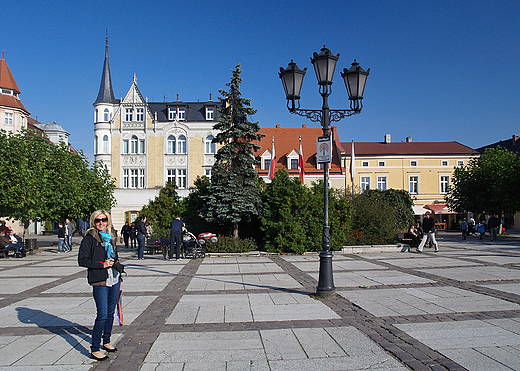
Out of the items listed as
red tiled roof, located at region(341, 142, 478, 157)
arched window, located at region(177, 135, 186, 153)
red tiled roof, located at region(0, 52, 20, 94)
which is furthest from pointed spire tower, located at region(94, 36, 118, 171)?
red tiled roof, located at region(341, 142, 478, 157)

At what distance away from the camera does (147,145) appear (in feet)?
143

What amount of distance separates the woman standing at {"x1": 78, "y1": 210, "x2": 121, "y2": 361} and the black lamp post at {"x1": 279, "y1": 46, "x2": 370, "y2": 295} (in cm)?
488

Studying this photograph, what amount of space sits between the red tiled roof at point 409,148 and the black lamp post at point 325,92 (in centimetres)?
4362

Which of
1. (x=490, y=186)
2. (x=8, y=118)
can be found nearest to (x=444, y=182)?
(x=490, y=186)

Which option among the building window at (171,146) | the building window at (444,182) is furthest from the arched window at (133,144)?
the building window at (444,182)

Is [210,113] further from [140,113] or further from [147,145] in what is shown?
[147,145]

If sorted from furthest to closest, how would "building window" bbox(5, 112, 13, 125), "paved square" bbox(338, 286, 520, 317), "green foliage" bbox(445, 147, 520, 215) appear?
"building window" bbox(5, 112, 13, 125) → "green foliage" bbox(445, 147, 520, 215) → "paved square" bbox(338, 286, 520, 317)

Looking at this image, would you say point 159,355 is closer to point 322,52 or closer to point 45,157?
point 322,52

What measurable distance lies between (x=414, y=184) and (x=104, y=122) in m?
38.7

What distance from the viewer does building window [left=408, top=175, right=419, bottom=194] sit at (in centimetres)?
5241

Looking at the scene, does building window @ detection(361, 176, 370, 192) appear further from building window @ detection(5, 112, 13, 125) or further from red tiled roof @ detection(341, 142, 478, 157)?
building window @ detection(5, 112, 13, 125)

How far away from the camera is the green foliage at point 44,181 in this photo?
64.9ft

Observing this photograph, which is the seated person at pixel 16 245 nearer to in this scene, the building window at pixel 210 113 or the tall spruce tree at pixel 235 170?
the tall spruce tree at pixel 235 170

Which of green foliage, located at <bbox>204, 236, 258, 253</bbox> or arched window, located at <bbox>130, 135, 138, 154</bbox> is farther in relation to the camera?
arched window, located at <bbox>130, 135, 138, 154</bbox>
